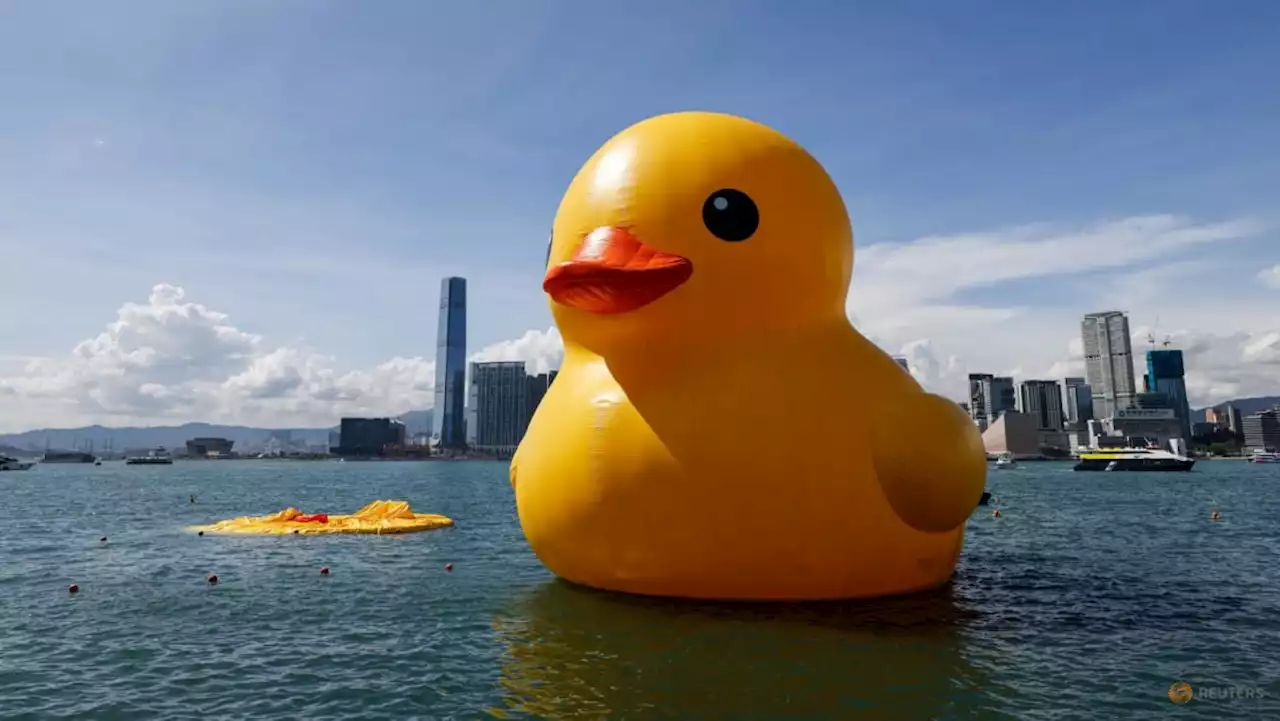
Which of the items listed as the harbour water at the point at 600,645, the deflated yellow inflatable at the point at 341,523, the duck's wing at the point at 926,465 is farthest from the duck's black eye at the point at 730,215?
the deflated yellow inflatable at the point at 341,523

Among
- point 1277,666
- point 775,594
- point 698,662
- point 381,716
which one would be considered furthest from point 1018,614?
point 381,716

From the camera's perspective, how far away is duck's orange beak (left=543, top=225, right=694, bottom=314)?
10.6 metres

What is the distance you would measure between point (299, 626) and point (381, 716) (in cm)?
464

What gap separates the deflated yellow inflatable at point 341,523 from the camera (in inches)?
904

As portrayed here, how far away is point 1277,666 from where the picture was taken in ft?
29.9

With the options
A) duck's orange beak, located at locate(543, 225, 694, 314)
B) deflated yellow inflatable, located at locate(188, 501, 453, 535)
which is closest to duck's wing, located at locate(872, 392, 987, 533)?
duck's orange beak, located at locate(543, 225, 694, 314)

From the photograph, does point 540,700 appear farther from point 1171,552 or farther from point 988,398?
point 988,398

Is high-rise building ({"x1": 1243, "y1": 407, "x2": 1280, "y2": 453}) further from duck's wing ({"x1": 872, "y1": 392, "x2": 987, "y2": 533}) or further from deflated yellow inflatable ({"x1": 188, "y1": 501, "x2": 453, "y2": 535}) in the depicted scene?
duck's wing ({"x1": 872, "y1": 392, "x2": 987, "y2": 533})

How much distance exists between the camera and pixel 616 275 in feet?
34.6

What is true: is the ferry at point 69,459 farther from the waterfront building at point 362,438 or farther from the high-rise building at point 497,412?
the high-rise building at point 497,412

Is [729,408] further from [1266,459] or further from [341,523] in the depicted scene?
[1266,459]

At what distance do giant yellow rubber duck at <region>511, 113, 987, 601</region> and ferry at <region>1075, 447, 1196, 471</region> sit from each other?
8883cm

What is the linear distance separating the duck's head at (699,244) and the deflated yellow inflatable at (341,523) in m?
14.5

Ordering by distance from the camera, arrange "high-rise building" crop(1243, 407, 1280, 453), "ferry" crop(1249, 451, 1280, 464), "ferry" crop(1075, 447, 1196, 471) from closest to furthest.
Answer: "ferry" crop(1075, 447, 1196, 471), "ferry" crop(1249, 451, 1280, 464), "high-rise building" crop(1243, 407, 1280, 453)
